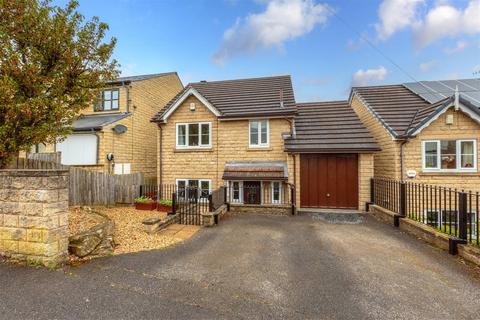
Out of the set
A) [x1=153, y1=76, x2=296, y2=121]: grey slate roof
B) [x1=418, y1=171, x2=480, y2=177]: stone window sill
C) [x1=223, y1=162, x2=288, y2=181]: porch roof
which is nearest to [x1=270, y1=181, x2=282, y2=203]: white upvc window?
[x1=223, y1=162, x2=288, y2=181]: porch roof

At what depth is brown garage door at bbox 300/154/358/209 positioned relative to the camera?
38.8ft

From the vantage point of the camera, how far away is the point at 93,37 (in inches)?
290

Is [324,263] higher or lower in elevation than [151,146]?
lower

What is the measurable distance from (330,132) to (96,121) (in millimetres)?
15100

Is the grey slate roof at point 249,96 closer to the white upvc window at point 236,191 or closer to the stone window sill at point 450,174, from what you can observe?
the white upvc window at point 236,191

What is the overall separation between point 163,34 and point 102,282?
59.2 feet

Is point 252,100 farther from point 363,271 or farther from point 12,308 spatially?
point 12,308

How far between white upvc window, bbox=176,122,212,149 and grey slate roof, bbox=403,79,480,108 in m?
13.4

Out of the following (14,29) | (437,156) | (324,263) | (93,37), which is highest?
(93,37)

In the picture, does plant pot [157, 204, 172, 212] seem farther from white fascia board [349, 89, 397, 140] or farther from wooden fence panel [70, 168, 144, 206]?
white fascia board [349, 89, 397, 140]

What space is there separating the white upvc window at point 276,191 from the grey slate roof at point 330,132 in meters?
1.98

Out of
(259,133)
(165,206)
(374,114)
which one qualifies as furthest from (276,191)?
(374,114)

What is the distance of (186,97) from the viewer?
13.9 meters

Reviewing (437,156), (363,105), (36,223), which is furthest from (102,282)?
(363,105)
